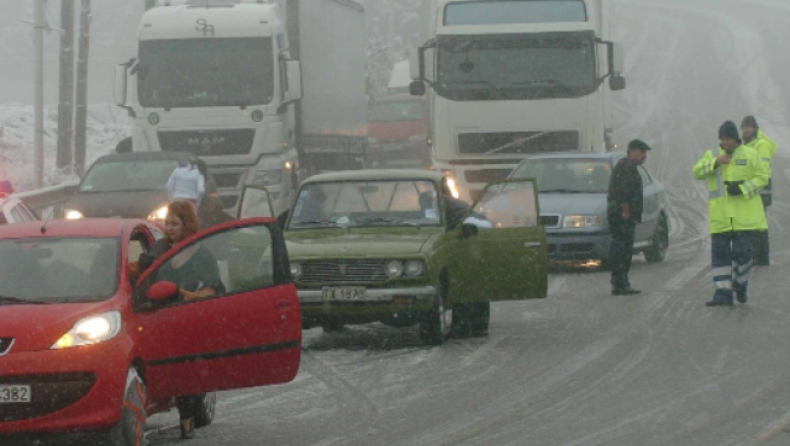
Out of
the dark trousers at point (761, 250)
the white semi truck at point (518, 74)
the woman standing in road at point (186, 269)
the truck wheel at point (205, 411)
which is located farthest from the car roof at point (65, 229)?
the white semi truck at point (518, 74)

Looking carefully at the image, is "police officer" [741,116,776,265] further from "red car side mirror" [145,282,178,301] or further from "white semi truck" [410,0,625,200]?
"red car side mirror" [145,282,178,301]

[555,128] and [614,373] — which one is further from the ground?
[555,128]

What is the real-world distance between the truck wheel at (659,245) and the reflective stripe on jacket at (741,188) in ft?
15.7

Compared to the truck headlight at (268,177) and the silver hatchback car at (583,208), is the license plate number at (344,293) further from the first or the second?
the truck headlight at (268,177)

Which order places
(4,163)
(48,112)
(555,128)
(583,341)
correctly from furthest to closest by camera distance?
(48,112), (4,163), (555,128), (583,341)

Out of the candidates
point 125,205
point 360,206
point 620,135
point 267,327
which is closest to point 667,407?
point 267,327

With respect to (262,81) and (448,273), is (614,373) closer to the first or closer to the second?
(448,273)

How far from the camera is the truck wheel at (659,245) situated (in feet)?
67.2

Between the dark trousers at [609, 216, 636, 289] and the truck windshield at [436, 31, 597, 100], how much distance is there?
6037 mm

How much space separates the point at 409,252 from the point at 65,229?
4270 mm

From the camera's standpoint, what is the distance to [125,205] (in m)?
21.0

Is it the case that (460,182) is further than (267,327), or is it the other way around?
(460,182)

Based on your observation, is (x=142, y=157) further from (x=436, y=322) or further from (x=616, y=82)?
(x=436, y=322)

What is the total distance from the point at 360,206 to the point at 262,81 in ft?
34.9
